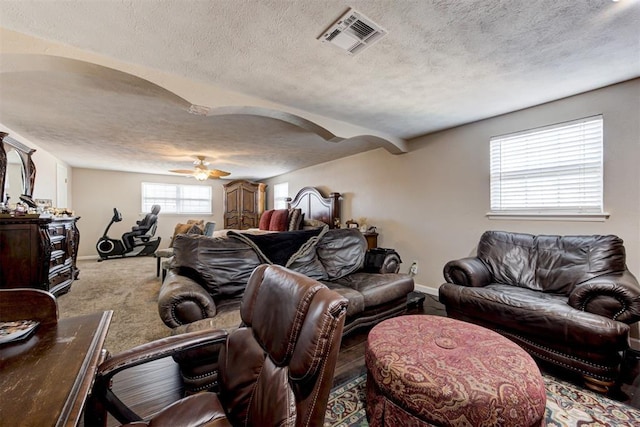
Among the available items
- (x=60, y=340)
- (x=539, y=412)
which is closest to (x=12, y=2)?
(x=60, y=340)

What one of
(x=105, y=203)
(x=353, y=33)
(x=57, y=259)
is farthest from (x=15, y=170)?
(x=353, y=33)

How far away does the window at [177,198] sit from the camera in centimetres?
724

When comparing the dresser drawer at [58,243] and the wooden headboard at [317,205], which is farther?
the wooden headboard at [317,205]

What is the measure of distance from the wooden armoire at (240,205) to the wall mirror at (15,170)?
3.85m

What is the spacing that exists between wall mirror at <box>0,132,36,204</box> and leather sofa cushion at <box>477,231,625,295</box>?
5692mm

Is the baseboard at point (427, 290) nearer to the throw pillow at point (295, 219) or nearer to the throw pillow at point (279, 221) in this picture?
the throw pillow at point (295, 219)

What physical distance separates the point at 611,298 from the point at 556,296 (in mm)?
529

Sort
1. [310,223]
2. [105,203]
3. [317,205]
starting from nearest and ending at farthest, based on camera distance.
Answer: [310,223] → [317,205] → [105,203]

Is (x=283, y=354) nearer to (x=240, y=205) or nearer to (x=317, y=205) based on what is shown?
(x=317, y=205)

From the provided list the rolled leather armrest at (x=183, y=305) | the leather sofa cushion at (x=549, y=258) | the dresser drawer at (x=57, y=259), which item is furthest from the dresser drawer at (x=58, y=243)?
the leather sofa cushion at (x=549, y=258)

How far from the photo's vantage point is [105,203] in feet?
21.9

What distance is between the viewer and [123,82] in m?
2.21

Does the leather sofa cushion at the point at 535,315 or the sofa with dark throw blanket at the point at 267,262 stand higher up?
the sofa with dark throw blanket at the point at 267,262

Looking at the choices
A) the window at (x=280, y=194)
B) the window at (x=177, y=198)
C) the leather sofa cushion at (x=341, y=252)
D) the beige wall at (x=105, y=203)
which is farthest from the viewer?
the window at (x=177, y=198)
